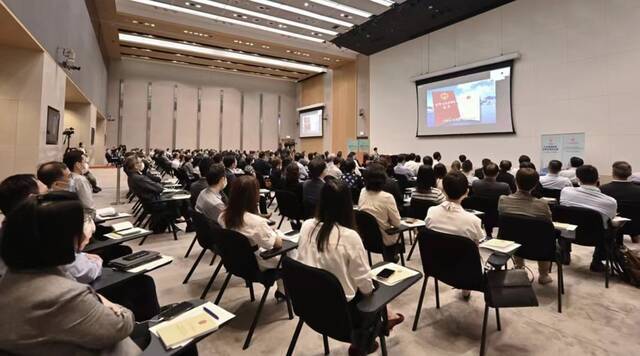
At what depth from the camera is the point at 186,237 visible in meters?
4.91

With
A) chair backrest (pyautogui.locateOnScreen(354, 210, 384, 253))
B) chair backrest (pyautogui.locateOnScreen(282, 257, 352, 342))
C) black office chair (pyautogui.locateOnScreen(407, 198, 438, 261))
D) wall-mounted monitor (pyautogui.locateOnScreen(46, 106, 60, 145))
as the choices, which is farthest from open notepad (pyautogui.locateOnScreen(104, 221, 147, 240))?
wall-mounted monitor (pyautogui.locateOnScreen(46, 106, 60, 145))

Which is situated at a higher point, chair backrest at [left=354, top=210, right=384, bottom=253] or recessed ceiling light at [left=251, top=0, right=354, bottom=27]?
recessed ceiling light at [left=251, top=0, right=354, bottom=27]

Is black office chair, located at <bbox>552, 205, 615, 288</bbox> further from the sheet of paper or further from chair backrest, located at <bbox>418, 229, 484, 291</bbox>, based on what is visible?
the sheet of paper

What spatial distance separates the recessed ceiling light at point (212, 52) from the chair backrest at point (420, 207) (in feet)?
46.8

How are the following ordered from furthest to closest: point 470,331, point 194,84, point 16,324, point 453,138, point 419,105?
1. point 194,84
2. point 419,105
3. point 453,138
4. point 470,331
5. point 16,324

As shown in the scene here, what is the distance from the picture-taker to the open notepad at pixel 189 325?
1232mm

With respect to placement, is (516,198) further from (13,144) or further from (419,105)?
(419,105)

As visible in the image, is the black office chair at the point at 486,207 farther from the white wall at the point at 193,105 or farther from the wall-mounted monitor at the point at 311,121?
the white wall at the point at 193,105

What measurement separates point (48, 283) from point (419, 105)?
12.1 meters

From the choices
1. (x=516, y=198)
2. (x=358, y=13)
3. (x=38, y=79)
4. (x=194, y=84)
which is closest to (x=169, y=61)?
(x=194, y=84)

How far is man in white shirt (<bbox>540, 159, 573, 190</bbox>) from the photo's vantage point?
4918 mm

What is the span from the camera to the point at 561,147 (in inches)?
313

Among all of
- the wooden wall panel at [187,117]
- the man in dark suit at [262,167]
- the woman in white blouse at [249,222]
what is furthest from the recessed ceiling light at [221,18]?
the woman in white blouse at [249,222]

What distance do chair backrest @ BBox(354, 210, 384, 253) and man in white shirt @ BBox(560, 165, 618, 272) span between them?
7.42 ft
